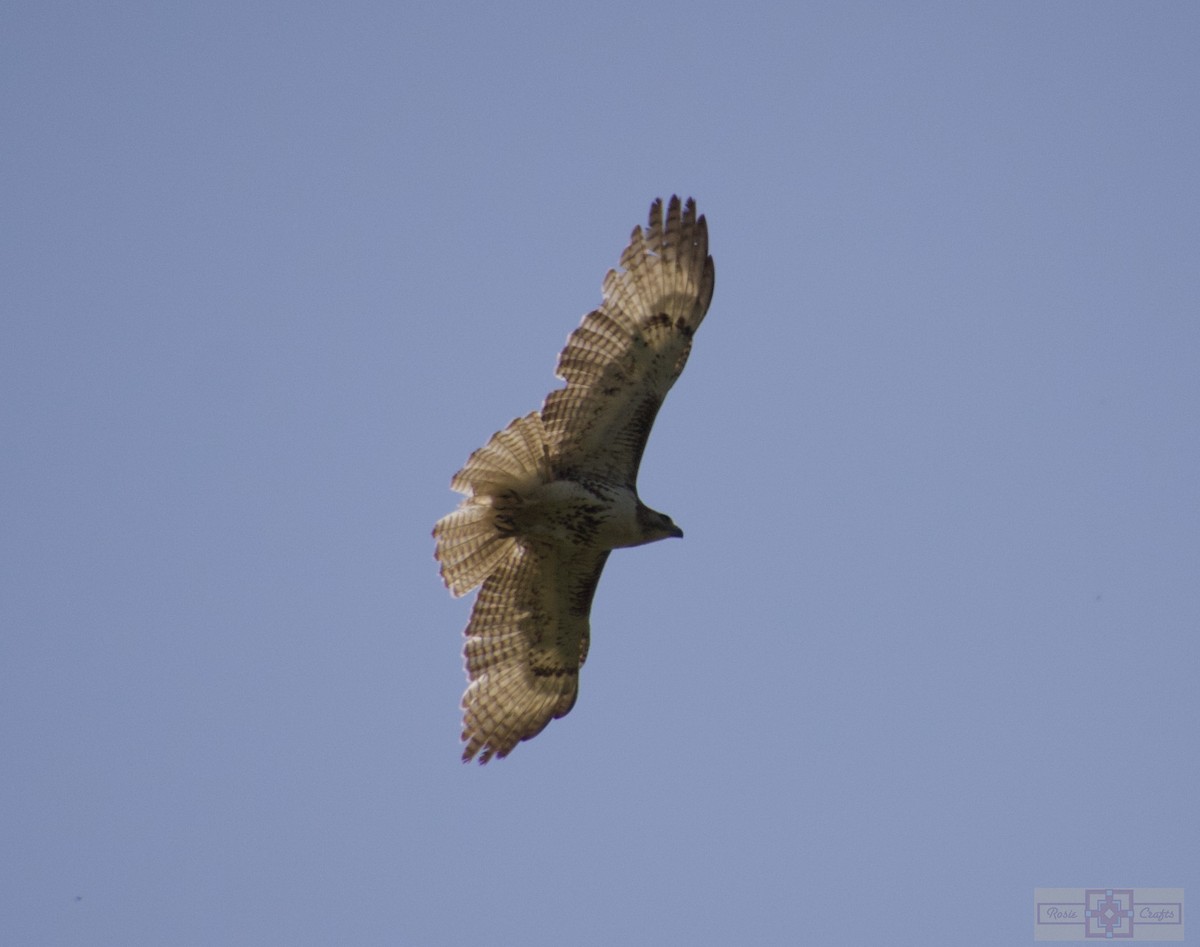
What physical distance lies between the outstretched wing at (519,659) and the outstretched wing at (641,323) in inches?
69.7

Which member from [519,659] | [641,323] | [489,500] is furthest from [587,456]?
[519,659]

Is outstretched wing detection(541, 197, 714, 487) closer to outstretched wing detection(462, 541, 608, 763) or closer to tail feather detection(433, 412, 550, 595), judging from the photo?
tail feather detection(433, 412, 550, 595)

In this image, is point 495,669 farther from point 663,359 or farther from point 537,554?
point 663,359

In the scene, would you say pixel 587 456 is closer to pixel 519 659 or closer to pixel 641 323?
pixel 641 323

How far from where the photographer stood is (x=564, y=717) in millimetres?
17203

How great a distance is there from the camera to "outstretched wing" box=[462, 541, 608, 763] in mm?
16656

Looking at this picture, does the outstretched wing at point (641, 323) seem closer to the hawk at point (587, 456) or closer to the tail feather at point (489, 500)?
the hawk at point (587, 456)

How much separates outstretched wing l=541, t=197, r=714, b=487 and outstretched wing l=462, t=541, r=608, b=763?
1.77 meters

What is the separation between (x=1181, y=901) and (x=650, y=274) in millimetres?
9228

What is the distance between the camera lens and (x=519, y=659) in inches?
664

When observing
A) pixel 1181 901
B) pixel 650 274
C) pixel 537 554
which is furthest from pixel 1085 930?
pixel 650 274

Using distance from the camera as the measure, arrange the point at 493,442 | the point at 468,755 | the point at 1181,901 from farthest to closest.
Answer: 1. the point at 1181,901
2. the point at 468,755
3. the point at 493,442

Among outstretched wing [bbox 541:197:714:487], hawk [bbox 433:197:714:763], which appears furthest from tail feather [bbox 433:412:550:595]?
outstretched wing [bbox 541:197:714:487]

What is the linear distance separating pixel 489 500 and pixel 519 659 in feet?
5.73
